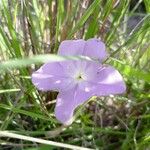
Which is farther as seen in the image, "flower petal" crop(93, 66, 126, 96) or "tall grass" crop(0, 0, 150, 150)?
"tall grass" crop(0, 0, 150, 150)

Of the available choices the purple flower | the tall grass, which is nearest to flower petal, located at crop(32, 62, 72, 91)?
the purple flower

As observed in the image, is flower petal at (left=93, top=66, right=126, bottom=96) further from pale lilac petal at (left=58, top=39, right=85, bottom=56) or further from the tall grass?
the tall grass

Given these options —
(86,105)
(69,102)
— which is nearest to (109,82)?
(69,102)

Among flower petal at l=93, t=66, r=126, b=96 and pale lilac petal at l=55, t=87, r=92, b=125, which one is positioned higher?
flower petal at l=93, t=66, r=126, b=96

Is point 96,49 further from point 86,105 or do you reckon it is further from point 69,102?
point 86,105

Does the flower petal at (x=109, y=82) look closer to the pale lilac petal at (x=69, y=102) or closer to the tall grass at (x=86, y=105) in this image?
the pale lilac petal at (x=69, y=102)

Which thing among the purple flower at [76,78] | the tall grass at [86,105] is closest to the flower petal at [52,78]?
the purple flower at [76,78]
